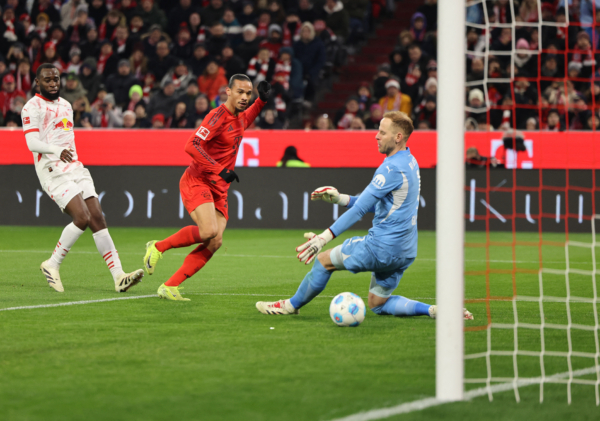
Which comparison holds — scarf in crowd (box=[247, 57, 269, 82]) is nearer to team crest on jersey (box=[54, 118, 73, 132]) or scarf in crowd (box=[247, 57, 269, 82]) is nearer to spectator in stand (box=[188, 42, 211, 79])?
spectator in stand (box=[188, 42, 211, 79])

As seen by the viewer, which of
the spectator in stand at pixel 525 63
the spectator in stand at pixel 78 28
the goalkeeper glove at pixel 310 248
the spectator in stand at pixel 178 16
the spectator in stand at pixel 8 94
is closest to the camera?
the goalkeeper glove at pixel 310 248

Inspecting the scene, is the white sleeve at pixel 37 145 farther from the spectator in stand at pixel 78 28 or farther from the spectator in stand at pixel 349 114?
the spectator in stand at pixel 78 28

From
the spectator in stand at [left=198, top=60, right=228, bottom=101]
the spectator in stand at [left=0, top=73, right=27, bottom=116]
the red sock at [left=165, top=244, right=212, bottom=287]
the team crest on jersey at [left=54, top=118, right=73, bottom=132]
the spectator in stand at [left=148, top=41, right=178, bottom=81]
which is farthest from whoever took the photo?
Answer: the spectator in stand at [left=148, top=41, right=178, bottom=81]

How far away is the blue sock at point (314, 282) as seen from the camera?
5.86m

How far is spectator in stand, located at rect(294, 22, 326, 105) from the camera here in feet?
59.1

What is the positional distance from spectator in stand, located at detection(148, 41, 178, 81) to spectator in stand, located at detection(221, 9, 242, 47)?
4.89 ft

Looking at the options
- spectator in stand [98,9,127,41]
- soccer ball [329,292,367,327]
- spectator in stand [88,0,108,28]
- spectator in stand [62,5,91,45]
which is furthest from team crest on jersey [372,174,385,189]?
spectator in stand [88,0,108,28]

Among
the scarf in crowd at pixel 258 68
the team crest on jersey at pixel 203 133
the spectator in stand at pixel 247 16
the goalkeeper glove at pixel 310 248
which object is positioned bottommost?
the goalkeeper glove at pixel 310 248

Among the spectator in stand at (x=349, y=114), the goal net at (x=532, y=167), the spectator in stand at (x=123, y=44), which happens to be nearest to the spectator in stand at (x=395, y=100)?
the spectator in stand at (x=349, y=114)

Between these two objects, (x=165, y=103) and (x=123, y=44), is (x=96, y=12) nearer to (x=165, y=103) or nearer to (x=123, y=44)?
(x=123, y=44)

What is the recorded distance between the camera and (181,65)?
17.1m

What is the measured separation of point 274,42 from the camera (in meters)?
18.4

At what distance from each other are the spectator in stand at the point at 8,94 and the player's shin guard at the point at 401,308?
13243 millimetres

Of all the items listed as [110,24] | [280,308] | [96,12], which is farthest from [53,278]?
[96,12]
